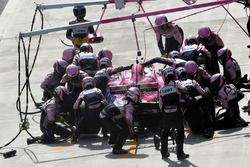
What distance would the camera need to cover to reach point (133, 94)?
67.7ft

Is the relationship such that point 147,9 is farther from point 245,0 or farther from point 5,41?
point 245,0

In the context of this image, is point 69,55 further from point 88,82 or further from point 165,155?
point 165,155

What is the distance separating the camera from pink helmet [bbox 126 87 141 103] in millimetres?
20609

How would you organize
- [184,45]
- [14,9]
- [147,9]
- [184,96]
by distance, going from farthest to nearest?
[14,9] → [147,9] → [184,45] → [184,96]

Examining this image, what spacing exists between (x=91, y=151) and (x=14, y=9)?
599 inches

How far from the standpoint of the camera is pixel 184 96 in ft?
68.3

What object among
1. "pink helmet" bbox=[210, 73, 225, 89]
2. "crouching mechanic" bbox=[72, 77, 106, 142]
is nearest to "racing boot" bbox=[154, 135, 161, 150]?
"crouching mechanic" bbox=[72, 77, 106, 142]

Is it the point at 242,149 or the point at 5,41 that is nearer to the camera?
the point at 242,149

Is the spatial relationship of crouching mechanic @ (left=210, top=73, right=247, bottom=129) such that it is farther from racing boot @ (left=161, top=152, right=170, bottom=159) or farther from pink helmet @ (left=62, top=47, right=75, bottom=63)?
pink helmet @ (left=62, top=47, right=75, bottom=63)

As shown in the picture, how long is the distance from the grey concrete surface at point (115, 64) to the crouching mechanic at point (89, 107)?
33 centimetres

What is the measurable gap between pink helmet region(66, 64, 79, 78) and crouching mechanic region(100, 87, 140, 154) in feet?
7.24

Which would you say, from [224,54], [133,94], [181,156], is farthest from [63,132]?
[224,54]

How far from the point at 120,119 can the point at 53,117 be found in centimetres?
224

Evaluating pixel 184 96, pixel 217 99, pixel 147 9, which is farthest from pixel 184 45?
pixel 147 9
